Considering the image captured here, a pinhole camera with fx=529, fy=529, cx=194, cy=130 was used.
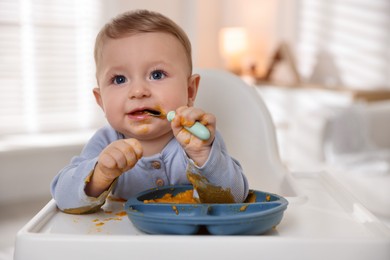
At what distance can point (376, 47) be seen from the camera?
3744mm

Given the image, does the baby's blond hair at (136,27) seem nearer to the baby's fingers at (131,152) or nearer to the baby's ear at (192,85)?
the baby's ear at (192,85)

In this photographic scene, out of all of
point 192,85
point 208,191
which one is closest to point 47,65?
point 192,85

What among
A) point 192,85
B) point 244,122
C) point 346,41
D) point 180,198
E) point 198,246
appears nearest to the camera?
point 198,246

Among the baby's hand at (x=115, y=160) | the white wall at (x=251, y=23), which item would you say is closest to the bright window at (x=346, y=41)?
the white wall at (x=251, y=23)

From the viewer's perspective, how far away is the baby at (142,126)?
730mm

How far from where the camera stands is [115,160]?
71 cm

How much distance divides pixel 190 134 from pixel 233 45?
3.82 metres

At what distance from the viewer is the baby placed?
2.39ft

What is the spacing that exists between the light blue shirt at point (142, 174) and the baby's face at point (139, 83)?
0.05 m

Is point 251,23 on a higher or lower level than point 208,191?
higher

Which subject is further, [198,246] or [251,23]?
[251,23]

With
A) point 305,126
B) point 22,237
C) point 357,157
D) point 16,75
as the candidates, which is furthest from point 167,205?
point 16,75

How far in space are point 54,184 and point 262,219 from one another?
0.37 meters

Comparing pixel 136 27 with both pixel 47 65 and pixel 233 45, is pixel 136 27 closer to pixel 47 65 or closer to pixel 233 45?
pixel 47 65
